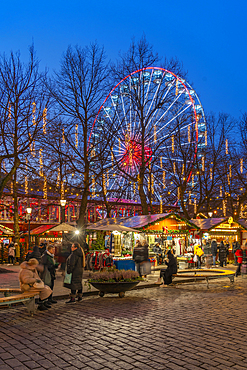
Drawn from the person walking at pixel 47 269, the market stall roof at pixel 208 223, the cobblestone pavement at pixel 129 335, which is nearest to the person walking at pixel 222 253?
the market stall roof at pixel 208 223

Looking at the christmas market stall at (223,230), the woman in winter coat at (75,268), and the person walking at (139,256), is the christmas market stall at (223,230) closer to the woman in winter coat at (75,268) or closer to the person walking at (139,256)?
the person walking at (139,256)

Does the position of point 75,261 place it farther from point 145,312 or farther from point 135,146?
point 135,146

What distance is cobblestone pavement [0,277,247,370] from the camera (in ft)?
17.9

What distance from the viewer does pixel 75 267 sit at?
1048 centimetres

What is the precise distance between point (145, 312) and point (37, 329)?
286 cm

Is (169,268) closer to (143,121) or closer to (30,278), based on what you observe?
(30,278)

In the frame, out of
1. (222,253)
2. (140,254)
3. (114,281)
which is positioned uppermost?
(140,254)

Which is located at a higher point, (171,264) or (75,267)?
(75,267)

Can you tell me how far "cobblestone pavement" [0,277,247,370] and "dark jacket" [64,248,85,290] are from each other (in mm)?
557

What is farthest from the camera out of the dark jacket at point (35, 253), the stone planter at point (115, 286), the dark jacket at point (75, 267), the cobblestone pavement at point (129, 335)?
the stone planter at point (115, 286)

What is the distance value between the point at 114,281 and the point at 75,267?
1627 mm

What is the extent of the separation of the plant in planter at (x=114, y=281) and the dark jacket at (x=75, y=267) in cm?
106

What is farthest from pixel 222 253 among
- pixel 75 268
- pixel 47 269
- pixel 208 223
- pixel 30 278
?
pixel 30 278

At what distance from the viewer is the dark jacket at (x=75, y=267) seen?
10.4 meters
